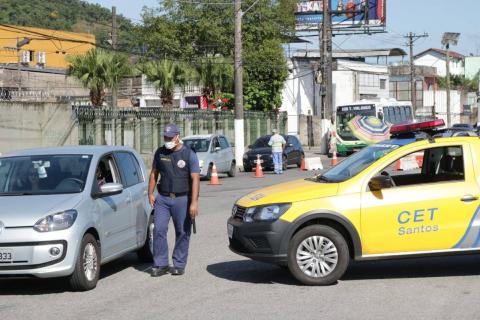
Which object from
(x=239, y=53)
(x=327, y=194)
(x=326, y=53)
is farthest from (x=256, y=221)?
(x=326, y=53)

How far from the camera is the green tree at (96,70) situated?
1415 inches

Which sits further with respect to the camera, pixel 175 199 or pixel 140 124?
pixel 140 124

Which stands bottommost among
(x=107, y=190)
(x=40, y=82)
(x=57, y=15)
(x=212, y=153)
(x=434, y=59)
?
(x=212, y=153)

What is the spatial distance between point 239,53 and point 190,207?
28.8m

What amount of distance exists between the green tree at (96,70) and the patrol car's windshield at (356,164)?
27.2 m

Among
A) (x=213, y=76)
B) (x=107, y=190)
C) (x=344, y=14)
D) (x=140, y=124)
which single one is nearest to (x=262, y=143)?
(x=140, y=124)

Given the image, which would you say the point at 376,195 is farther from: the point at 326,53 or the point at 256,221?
the point at 326,53

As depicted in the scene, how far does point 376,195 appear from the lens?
8867mm

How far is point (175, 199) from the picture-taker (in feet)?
31.7

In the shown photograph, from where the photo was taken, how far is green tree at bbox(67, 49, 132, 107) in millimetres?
35938

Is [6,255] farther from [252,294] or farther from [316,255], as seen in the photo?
[316,255]

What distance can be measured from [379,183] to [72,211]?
3244 mm

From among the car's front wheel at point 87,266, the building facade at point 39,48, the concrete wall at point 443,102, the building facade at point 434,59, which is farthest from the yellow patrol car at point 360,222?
the building facade at point 434,59

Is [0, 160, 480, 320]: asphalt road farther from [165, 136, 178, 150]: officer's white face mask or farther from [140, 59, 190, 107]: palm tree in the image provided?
[140, 59, 190, 107]: palm tree
